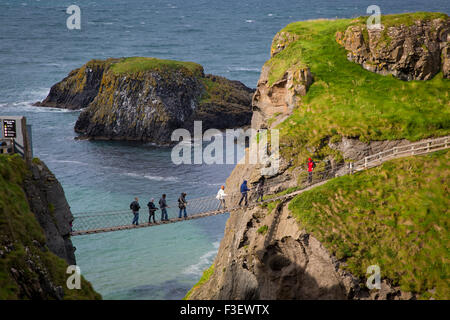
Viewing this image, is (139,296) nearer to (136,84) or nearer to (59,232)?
(59,232)

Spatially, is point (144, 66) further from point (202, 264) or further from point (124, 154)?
point (202, 264)

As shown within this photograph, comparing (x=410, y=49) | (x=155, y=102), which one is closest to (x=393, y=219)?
(x=410, y=49)

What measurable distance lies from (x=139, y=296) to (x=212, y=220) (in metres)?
14.2

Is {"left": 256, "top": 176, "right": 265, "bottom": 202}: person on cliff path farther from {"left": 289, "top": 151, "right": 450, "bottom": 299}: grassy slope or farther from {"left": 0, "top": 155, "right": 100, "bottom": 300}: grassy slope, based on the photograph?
{"left": 0, "top": 155, "right": 100, "bottom": 300}: grassy slope

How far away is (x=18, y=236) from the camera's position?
24.3 meters

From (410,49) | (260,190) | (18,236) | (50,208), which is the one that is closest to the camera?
(18,236)

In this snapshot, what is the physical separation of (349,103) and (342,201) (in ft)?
30.5

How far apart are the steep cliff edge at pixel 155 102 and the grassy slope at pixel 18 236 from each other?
47.6m

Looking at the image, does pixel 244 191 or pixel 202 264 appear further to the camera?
pixel 202 264

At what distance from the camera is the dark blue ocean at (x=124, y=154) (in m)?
46.6

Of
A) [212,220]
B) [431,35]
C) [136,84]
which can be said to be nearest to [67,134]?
[136,84]

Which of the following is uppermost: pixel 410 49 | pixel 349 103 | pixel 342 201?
pixel 410 49

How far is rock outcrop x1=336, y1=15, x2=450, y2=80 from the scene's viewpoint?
148 feet

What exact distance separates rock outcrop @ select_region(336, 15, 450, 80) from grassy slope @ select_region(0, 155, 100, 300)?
28.3 m
